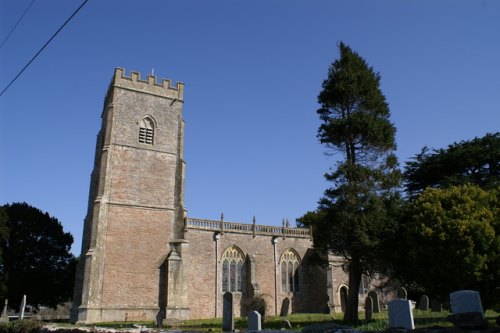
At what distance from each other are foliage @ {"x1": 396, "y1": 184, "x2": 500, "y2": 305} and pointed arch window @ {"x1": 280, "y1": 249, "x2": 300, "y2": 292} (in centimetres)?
1382

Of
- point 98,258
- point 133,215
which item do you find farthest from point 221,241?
point 98,258

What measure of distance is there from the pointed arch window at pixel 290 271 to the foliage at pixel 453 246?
13821 mm

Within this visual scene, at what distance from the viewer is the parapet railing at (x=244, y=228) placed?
30.7 meters

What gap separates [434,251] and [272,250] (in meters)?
15.7

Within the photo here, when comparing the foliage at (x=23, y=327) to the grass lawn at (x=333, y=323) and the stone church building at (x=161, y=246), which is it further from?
the stone church building at (x=161, y=246)

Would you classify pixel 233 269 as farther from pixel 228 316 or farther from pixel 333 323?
pixel 228 316

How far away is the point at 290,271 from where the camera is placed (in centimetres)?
3359

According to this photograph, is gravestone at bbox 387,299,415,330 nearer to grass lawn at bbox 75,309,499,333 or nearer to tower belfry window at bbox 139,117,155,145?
grass lawn at bbox 75,309,499,333

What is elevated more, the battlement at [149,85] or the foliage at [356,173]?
the battlement at [149,85]

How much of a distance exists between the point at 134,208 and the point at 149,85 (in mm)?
9594

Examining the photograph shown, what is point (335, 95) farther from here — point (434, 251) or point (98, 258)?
point (98, 258)

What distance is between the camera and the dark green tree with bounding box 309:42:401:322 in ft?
65.4

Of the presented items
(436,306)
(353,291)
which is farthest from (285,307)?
(353,291)

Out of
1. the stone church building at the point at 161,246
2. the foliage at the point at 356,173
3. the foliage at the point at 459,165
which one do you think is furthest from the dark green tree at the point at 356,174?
the foliage at the point at 459,165
